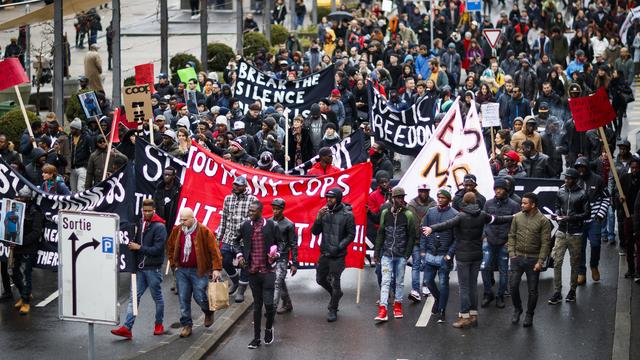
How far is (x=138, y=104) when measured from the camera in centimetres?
2152

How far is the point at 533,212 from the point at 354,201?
7.65 feet

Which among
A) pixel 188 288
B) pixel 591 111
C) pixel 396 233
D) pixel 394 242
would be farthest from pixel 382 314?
pixel 591 111

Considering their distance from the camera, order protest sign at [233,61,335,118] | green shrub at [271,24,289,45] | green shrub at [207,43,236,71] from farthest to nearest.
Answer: green shrub at [271,24,289,45], green shrub at [207,43,236,71], protest sign at [233,61,335,118]

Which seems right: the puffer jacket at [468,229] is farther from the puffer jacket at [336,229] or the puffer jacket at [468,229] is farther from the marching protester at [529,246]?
the puffer jacket at [336,229]

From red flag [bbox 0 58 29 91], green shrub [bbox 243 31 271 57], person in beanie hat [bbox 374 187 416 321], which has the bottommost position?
person in beanie hat [bbox 374 187 416 321]

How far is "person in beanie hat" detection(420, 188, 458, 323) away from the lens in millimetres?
15469

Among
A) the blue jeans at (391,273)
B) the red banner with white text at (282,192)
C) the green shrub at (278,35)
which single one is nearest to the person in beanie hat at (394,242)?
the blue jeans at (391,273)

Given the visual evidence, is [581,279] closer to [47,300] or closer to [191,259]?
[191,259]

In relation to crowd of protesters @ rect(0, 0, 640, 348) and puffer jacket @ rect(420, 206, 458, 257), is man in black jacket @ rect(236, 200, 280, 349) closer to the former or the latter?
crowd of protesters @ rect(0, 0, 640, 348)

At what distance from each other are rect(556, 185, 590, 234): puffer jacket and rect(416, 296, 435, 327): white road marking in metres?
1.82

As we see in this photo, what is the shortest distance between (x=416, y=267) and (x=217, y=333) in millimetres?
2686

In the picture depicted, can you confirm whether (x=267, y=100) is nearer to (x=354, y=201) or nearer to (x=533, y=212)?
(x=354, y=201)

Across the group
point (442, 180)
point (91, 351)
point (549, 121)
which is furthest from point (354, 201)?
point (549, 121)

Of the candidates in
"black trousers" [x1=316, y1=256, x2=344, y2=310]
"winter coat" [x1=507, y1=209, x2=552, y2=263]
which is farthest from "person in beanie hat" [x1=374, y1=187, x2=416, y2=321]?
"winter coat" [x1=507, y1=209, x2=552, y2=263]
